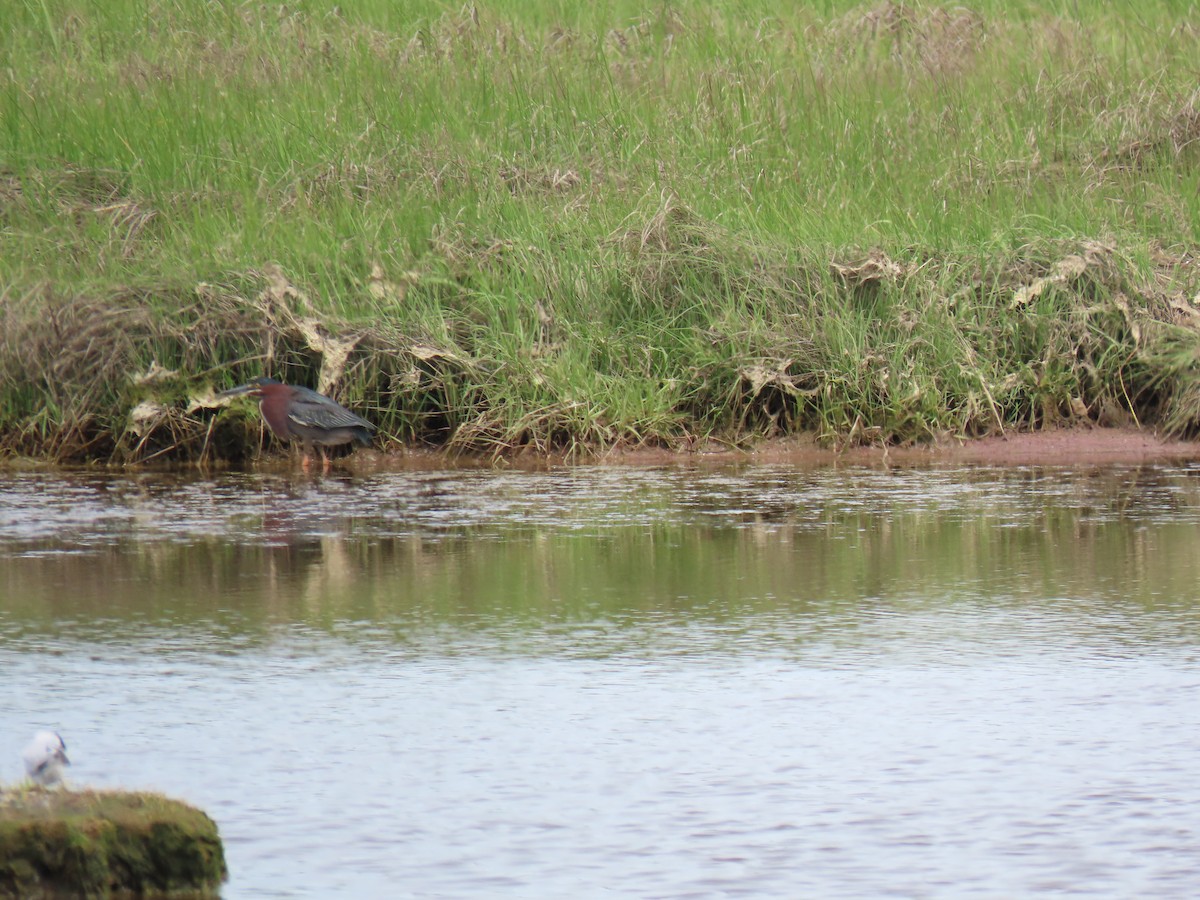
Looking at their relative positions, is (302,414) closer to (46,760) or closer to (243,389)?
(243,389)

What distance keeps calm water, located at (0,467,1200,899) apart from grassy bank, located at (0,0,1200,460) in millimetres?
1121

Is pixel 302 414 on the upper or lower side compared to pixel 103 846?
upper

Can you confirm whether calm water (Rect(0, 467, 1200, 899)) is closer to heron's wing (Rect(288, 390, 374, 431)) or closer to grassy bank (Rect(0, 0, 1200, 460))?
heron's wing (Rect(288, 390, 374, 431))

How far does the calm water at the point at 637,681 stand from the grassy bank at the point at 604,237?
3.68 feet

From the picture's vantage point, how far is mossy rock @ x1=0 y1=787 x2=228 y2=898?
10.7 feet

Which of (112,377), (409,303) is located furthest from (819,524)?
(112,377)

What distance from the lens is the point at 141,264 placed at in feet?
32.9

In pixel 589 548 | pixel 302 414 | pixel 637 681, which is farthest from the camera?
pixel 302 414

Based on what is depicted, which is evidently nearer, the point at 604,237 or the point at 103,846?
the point at 103,846

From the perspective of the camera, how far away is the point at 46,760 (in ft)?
11.5

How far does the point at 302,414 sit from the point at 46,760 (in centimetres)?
534

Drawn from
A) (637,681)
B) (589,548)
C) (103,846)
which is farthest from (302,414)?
(103,846)

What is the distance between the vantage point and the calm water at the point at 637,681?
3.65 metres

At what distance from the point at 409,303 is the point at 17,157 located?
11.8ft
